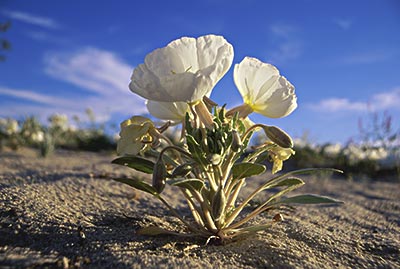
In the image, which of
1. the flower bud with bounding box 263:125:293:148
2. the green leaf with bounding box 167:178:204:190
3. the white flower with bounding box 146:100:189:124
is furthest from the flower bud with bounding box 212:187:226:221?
the white flower with bounding box 146:100:189:124

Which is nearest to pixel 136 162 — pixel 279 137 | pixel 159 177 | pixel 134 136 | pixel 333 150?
pixel 134 136

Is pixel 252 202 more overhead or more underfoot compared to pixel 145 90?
more underfoot

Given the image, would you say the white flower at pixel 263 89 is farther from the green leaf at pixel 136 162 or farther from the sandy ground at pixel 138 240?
the sandy ground at pixel 138 240

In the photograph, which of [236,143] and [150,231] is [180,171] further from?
[150,231]

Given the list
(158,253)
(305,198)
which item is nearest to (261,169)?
(305,198)

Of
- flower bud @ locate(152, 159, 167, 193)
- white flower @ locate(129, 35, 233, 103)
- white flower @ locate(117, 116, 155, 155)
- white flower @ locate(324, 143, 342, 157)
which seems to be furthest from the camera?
white flower @ locate(324, 143, 342, 157)

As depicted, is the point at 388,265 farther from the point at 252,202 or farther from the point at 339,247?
the point at 252,202

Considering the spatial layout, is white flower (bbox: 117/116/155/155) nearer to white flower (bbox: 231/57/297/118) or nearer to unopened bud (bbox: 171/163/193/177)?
unopened bud (bbox: 171/163/193/177)
